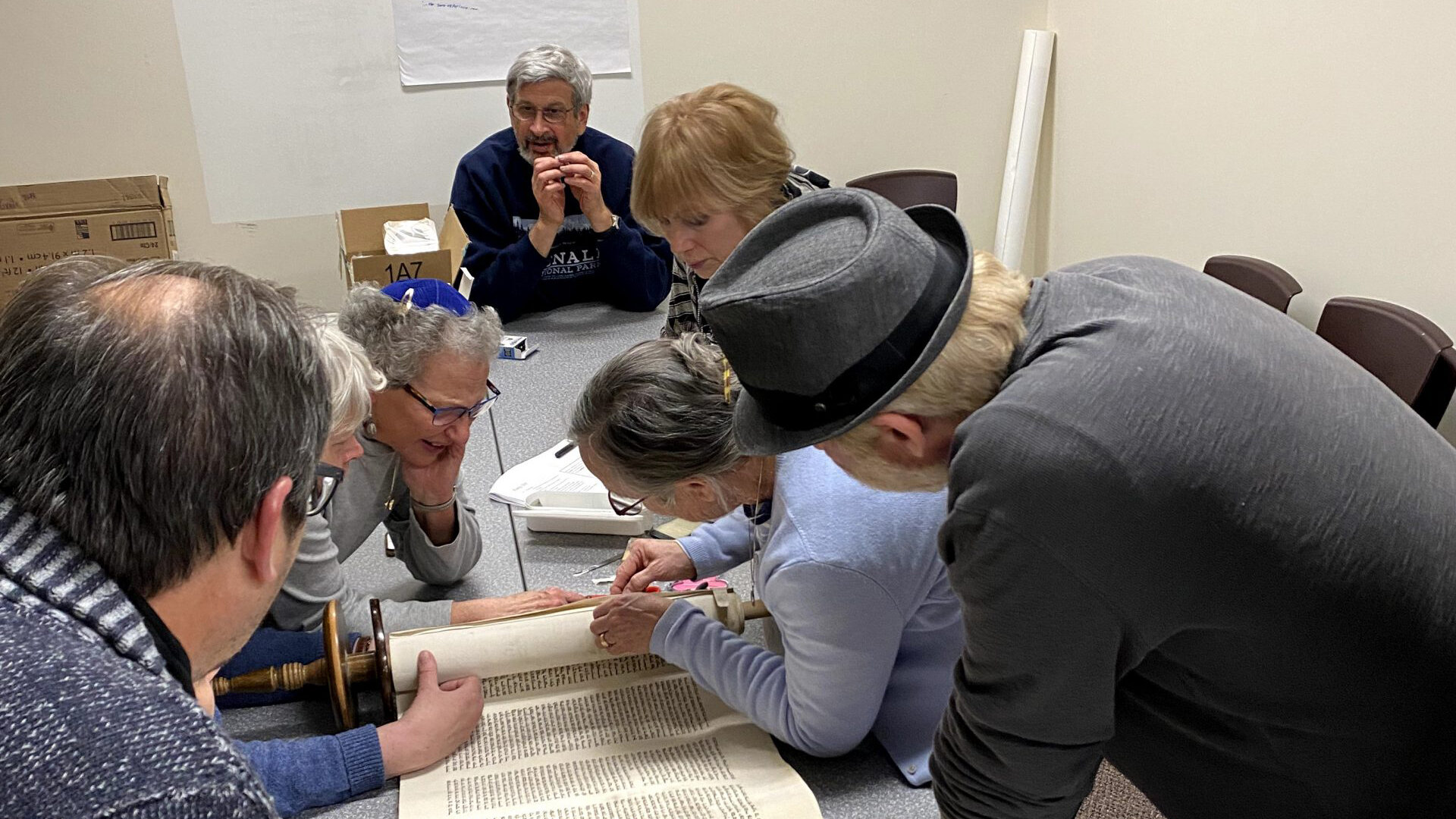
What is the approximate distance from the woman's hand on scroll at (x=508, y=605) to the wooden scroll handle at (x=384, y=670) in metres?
0.22

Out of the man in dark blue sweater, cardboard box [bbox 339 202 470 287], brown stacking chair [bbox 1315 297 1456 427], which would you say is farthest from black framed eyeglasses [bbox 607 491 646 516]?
the man in dark blue sweater

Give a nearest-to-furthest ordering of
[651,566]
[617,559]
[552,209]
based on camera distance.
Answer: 1. [651,566]
2. [617,559]
3. [552,209]

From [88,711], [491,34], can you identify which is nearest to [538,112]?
[491,34]

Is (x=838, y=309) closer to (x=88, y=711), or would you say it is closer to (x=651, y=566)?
(x=88, y=711)

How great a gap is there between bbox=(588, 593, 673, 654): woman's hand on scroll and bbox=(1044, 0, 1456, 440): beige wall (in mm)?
2056

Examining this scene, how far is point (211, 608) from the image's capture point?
730 mm

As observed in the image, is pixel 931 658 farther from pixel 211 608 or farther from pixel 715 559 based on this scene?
pixel 211 608

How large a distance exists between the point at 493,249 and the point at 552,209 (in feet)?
0.86

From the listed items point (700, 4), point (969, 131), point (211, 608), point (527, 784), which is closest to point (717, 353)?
point (527, 784)

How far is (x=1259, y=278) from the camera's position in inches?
104

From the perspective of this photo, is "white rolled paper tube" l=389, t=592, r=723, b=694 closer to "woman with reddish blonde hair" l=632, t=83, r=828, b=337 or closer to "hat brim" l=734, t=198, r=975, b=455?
"hat brim" l=734, t=198, r=975, b=455

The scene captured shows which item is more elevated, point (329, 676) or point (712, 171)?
point (712, 171)

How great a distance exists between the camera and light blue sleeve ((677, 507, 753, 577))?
65.4 inches

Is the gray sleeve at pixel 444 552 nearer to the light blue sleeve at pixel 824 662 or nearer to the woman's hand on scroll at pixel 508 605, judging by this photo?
the woman's hand on scroll at pixel 508 605
